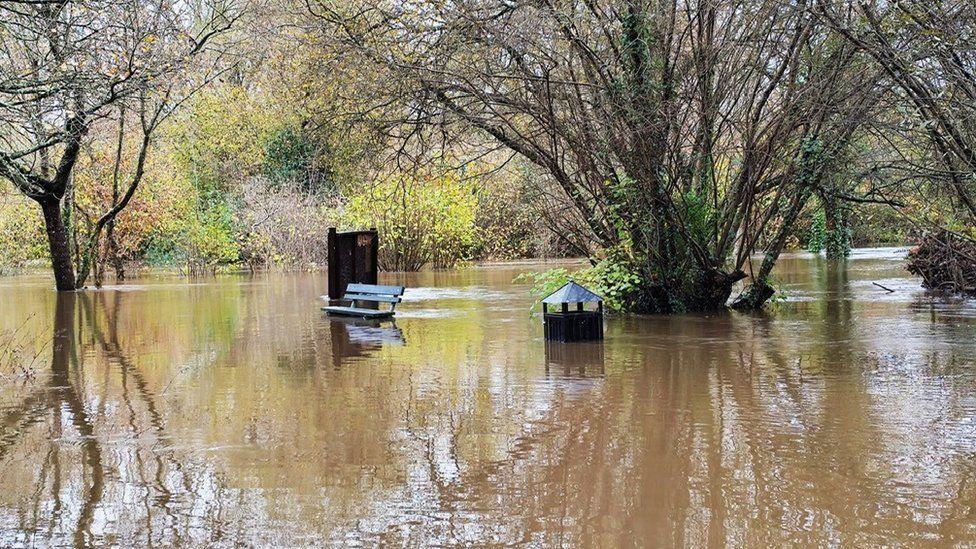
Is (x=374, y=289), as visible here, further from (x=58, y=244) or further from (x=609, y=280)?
(x=58, y=244)

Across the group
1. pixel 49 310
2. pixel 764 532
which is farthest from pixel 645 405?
pixel 49 310

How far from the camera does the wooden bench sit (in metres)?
16.8

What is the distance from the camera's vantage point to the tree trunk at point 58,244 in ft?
82.3

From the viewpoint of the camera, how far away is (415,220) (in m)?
34.1

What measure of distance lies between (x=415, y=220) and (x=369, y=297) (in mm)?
16937

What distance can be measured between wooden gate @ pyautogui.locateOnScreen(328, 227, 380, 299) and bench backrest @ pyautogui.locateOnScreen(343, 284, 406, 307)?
1.48 metres

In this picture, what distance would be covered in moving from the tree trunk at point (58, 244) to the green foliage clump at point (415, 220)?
9.73 metres

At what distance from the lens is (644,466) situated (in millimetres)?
6293

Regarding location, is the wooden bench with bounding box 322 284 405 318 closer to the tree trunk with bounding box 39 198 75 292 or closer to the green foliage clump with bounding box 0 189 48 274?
the tree trunk with bounding box 39 198 75 292

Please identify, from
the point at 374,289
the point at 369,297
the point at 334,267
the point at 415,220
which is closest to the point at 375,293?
the point at 374,289

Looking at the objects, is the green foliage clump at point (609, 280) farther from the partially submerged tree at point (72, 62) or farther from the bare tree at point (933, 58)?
the partially submerged tree at point (72, 62)

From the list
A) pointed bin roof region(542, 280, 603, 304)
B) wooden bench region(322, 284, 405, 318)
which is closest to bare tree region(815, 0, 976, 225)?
pointed bin roof region(542, 280, 603, 304)

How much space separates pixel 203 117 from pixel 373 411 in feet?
119

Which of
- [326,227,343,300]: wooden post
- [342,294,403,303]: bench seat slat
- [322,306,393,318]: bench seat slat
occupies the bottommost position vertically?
[322,306,393,318]: bench seat slat
